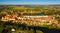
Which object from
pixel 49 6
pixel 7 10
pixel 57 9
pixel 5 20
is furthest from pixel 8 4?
pixel 57 9

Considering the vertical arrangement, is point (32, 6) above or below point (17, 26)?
above

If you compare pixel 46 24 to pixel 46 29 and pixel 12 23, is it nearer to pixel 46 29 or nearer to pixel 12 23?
pixel 46 29

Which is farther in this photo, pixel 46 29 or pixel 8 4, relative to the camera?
pixel 8 4

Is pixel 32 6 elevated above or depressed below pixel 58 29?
above

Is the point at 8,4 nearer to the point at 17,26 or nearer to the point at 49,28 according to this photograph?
the point at 17,26

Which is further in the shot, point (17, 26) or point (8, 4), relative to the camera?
point (8, 4)

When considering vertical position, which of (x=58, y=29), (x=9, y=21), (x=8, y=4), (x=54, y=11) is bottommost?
(x=58, y=29)

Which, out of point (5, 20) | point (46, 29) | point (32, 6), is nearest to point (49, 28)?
point (46, 29)
